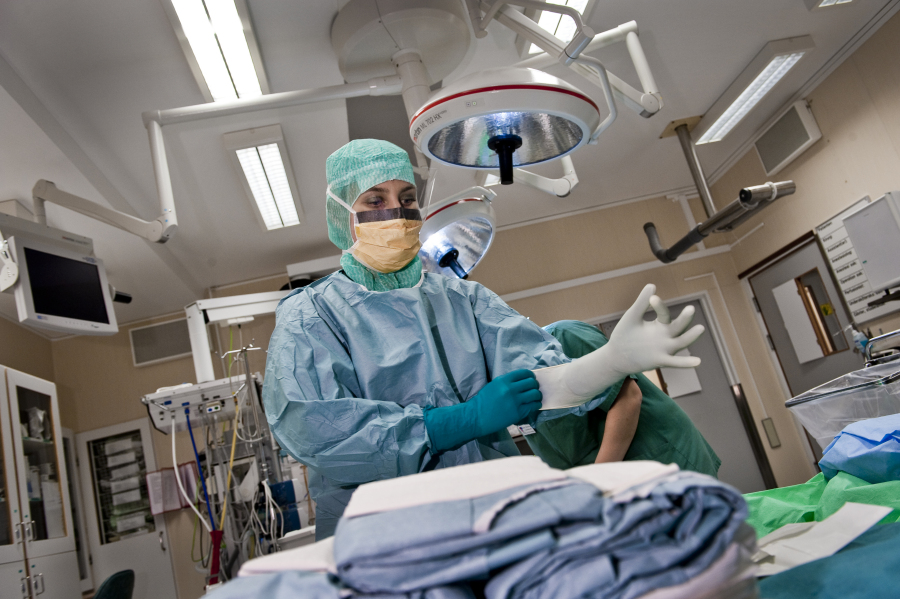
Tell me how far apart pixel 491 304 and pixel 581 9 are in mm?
2233

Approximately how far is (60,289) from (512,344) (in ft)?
8.89

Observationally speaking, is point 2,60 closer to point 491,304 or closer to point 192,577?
point 491,304

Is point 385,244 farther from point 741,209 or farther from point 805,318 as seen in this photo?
point 805,318

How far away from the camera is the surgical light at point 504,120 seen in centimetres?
170

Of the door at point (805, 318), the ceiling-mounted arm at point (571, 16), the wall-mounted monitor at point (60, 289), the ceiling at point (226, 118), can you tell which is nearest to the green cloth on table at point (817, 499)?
the ceiling-mounted arm at point (571, 16)

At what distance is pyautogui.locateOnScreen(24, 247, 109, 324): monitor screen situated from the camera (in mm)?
2998

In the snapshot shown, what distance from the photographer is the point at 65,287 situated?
3189mm

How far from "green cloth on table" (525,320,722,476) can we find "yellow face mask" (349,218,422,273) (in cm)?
73

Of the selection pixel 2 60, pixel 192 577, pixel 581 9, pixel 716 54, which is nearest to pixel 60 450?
pixel 192 577

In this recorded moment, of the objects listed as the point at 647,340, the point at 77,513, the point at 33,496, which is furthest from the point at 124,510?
the point at 647,340

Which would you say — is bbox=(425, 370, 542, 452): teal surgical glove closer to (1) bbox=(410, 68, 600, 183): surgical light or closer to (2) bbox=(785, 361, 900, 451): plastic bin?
(1) bbox=(410, 68, 600, 183): surgical light

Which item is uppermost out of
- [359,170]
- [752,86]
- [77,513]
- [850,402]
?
[752,86]

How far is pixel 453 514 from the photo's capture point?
56 cm

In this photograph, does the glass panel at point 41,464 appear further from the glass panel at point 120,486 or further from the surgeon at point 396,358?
the surgeon at point 396,358
